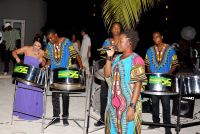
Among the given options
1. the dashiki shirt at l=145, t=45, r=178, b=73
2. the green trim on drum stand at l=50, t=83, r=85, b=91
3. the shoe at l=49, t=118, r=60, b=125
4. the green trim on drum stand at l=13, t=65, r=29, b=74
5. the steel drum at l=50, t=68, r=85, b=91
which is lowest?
the shoe at l=49, t=118, r=60, b=125

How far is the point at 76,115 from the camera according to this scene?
14.7 feet

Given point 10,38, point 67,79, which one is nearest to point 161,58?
point 67,79

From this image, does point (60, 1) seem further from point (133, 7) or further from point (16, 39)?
point (133, 7)

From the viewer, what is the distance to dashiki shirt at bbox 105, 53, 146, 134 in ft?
7.60

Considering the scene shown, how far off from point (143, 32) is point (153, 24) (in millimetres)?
390

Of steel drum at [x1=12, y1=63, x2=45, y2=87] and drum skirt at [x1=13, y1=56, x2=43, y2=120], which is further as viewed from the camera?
drum skirt at [x1=13, y1=56, x2=43, y2=120]

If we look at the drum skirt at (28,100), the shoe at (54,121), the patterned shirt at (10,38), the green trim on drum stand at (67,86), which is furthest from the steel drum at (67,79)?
the patterned shirt at (10,38)

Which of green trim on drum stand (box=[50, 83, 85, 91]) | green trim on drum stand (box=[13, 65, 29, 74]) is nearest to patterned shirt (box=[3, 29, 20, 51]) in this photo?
green trim on drum stand (box=[13, 65, 29, 74])

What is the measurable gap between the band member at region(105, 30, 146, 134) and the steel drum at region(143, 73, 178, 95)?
27.5 inches

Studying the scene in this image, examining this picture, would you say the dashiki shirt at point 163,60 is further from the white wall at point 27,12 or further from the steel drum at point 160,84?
the white wall at point 27,12

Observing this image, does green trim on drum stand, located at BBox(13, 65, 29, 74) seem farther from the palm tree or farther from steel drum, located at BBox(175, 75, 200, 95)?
steel drum, located at BBox(175, 75, 200, 95)

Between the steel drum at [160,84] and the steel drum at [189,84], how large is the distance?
0.07 meters

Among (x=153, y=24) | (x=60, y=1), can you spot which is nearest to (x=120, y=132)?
(x=153, y=24)

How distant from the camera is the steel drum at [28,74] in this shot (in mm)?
3418
